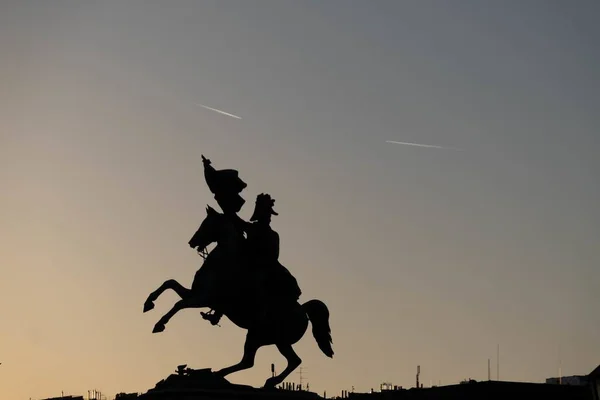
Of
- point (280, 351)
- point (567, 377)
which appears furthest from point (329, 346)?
point (567, 377)

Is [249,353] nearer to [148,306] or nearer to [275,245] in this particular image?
[275,245]

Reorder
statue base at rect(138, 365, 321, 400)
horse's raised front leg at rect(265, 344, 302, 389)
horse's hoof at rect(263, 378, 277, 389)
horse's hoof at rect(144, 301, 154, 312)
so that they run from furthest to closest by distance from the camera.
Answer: horse's raised front leg at rect(265, 344, 302, 389) → horse's hoof at rect(263, 378, 277, 389) → horse's hoof at rect(144, 301, 154, 312) → statue base at rect(138, 365, 321, 400)

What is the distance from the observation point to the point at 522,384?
102 feet

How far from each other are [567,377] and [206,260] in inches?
1557

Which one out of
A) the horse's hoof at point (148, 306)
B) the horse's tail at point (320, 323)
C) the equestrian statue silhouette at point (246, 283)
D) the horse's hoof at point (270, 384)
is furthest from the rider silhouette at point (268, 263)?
the horse's hoof at point (148, 306)

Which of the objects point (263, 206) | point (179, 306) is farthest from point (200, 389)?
point (263, 206)

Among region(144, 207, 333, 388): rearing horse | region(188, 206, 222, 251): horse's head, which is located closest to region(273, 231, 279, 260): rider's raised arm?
region(144, 207, 333, 388): rearing horse

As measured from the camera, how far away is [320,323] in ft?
102

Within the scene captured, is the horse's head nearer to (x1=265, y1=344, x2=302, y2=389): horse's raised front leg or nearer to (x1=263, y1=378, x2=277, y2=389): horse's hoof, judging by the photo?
(x1=265, y1=344, x2=302, y2=389): horse's raised front leg

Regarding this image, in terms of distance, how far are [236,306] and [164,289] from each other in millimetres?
1485

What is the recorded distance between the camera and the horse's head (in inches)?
1184

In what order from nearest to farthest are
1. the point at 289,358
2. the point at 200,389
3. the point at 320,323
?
the point at 200,389
the point at 289,358
the point at 320,323

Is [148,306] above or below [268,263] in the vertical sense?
below

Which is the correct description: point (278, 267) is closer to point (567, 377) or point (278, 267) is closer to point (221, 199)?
point (221, 199)
